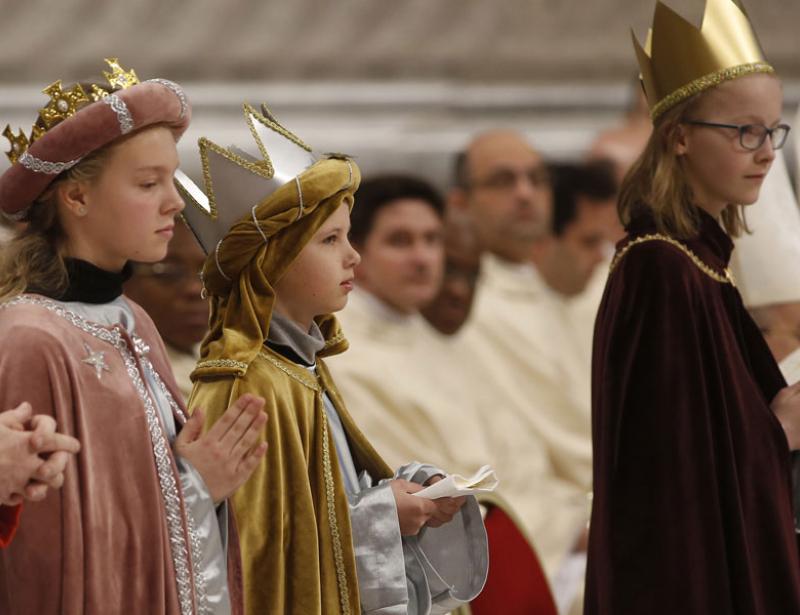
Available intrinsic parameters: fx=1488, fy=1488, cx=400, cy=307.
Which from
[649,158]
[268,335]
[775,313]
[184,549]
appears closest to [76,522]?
[184,549]

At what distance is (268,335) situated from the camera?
9.45 feet

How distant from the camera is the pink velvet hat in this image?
2.49m

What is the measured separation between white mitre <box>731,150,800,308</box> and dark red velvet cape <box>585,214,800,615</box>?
0.69 metres

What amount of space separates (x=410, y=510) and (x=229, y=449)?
17.9 inches

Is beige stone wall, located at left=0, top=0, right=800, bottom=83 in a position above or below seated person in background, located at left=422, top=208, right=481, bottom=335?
above

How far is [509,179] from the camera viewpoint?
742 centimetres

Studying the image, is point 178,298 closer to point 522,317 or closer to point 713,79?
point 713,79

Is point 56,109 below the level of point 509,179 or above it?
below

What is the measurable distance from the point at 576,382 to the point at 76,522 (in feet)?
17.0

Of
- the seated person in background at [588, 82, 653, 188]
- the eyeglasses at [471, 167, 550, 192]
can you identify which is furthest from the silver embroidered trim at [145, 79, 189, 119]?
the seated person in background at [588, 82, 653, 188]

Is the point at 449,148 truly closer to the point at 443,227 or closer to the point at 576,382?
the point at 443,227

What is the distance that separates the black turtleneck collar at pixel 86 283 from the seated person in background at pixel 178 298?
2.47m

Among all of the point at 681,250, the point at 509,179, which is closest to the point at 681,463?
the point at 681,250

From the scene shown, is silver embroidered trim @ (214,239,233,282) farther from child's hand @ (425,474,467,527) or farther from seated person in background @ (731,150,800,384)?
seated person in background @ (731,150,800,384)
